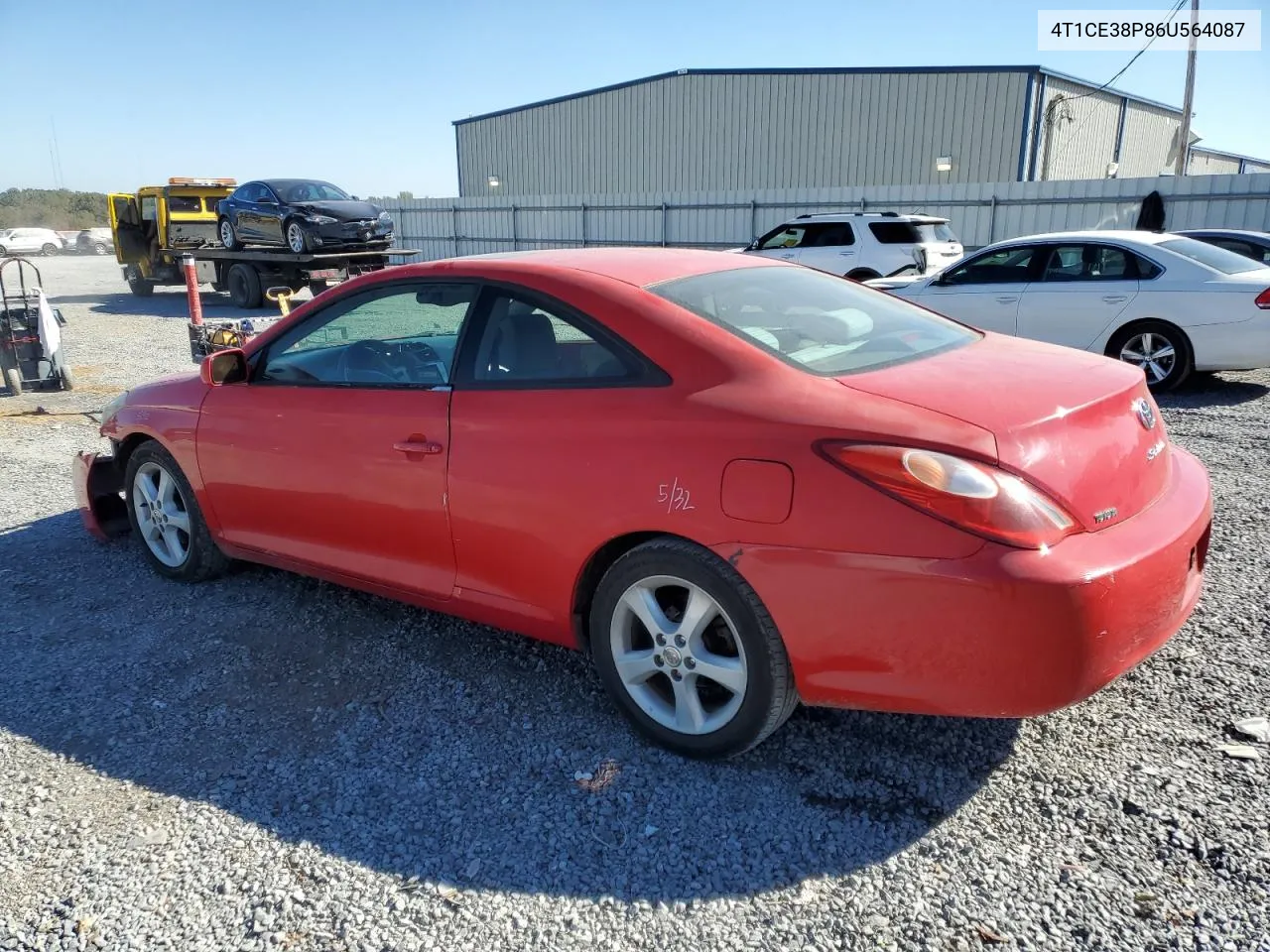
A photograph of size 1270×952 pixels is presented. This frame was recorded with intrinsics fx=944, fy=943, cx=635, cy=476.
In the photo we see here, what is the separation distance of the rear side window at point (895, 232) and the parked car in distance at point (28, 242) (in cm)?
4442

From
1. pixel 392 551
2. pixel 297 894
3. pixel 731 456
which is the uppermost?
pixel 731 456

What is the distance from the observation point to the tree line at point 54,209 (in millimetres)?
76562

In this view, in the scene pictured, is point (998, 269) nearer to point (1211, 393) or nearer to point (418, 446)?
point (1211, 393)

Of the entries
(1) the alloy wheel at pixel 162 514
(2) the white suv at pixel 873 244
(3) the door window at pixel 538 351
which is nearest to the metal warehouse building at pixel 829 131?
(2) the white suv at pixel 873 244

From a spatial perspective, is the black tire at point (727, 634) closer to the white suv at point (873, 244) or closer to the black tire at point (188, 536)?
the black tire at point (188, 536)

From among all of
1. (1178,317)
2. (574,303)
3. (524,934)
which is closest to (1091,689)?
(524,934)

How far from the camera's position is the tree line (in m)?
76.6

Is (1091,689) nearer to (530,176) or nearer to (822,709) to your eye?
(822,709)

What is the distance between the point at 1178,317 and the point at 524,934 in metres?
8.17

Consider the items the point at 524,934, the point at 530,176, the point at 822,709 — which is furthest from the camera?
the point at 530,176

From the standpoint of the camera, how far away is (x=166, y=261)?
22188 millimetres

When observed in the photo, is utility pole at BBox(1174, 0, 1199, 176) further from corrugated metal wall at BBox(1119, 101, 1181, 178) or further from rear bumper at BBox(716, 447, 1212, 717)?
rear bumper at BBox(716, 447, 1212, 717)

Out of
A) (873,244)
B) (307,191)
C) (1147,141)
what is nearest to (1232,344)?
(873,244)

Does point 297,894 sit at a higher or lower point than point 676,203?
lower
